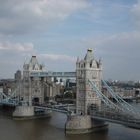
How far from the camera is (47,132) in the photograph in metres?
40.2

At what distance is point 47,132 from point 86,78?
26.5 feet

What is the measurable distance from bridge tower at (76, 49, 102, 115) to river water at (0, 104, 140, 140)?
3696mm

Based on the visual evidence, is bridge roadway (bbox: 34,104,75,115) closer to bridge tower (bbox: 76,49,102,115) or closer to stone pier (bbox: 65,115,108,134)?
bridge tower (bbox: 76,49,102,115)

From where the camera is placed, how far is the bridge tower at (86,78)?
42625 millimetres

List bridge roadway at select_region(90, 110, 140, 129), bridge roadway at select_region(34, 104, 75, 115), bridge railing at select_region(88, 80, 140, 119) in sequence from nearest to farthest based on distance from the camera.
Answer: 1. bridge roadway at select_region(90, 110, 140, 129)
2. bridge railing at select_region(88, 80, 140, 119)
3. bridge roadway at select_region(34, 104, 75, 115)

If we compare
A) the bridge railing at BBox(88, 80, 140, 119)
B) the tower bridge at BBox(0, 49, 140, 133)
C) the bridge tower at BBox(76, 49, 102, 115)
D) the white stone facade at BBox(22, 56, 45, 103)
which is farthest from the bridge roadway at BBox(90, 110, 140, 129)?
the white stone facade at BBox(22, 56, 45, 103)

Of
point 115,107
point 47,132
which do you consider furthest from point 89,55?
point 47,132

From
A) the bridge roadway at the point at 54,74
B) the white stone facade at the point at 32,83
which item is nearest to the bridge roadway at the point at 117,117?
the bridge roadway at the point at 54,74

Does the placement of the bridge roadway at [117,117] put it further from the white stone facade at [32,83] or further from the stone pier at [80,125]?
the white stone facade at [32,83]

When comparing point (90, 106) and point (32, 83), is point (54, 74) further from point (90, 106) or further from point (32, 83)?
point (90, 106)

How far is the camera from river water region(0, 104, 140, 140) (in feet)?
121

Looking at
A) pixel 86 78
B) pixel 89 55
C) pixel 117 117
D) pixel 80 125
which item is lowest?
pixel 80 125

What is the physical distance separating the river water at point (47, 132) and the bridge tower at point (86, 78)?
370cm

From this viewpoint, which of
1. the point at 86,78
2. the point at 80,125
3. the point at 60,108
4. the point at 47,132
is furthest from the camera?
the point at 60,108
